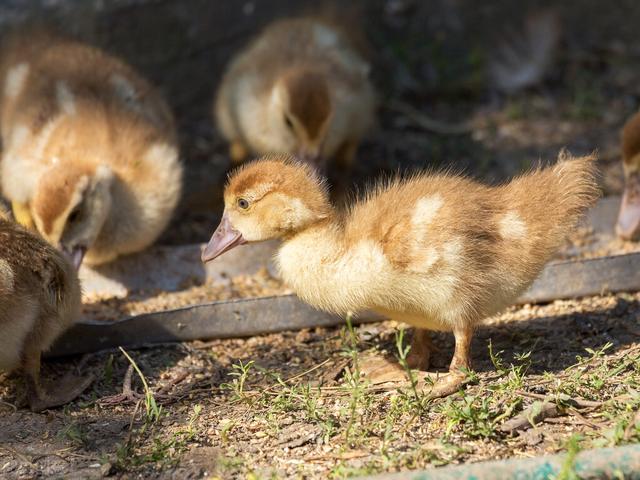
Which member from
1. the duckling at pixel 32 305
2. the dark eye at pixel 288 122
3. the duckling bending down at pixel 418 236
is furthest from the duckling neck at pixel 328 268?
the dark eye at pixel 288 122

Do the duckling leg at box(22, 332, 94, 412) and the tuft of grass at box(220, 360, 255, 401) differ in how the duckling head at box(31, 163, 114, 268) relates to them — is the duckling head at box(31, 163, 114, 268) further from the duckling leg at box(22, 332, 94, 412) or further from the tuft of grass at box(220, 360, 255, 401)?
the tuft of grass at box(220, 360, 255, 401)

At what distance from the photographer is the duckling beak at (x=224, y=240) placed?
360 centimetres

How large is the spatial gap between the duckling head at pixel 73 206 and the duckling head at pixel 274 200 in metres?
1.15

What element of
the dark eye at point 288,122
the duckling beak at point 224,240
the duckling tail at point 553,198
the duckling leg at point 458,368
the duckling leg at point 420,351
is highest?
the duckling tail at point 553,198

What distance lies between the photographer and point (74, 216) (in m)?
4.51

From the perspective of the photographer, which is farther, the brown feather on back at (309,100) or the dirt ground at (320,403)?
the brown feather on back at (309,100)

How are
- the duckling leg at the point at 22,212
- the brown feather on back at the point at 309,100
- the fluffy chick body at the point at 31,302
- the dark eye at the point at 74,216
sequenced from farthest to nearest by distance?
the brown feather on back at the point at 309,100 < the duckling leg at the point at 22,212 < the dark eye at the point at 74,216 < the fluffy chick body at the point at 31,302

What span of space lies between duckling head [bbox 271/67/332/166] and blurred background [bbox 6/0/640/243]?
0.54m

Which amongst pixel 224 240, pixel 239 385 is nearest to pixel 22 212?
pixel 224 240

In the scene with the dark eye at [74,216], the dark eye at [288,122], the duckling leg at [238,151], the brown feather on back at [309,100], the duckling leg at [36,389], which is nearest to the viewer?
the duckling leg at [36,389]

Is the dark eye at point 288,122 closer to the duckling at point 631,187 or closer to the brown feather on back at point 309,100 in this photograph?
the brown feather on back at point 309,100

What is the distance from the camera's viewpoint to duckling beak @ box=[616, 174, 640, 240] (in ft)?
15.7

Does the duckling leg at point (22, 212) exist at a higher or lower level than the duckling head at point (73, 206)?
lower

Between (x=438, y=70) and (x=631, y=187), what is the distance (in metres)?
2.53
